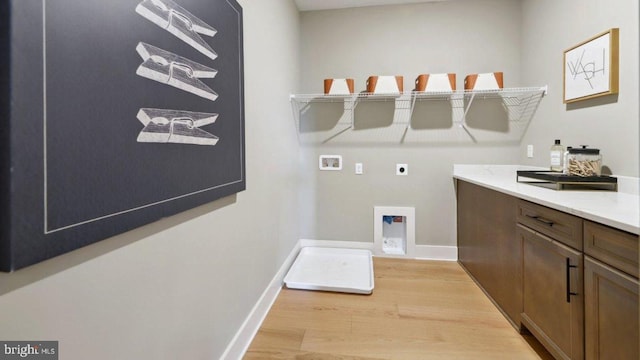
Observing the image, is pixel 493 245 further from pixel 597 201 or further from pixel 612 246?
pixel 612 246

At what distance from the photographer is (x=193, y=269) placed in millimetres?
1081

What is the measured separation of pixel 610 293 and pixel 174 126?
169 cm

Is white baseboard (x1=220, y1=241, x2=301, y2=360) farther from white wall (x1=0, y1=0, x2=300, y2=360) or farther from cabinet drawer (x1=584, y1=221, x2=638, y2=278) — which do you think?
cabinet drawer (x1=584, y1=221, x2=638, y2=278)

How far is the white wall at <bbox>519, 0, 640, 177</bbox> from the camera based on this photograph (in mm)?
1557

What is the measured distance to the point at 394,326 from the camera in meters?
1.74

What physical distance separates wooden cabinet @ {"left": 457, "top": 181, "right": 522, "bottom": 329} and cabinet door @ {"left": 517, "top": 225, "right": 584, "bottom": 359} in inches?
3.7

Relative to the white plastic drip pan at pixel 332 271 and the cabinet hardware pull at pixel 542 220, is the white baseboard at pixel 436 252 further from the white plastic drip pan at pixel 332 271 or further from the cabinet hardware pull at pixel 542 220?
the cabinet hardware pull at pixel 542 220

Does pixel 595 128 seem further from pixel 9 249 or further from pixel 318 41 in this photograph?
pixel 9 249

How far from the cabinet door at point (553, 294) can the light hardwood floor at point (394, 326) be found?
21 cm

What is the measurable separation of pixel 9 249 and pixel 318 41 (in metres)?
2.87

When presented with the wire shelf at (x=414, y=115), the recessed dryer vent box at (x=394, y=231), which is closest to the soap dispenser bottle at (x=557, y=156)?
the wire shelf at (x=414, y=115)

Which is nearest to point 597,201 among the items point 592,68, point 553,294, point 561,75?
point 553,294

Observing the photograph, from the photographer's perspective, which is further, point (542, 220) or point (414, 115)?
point (414, 115)

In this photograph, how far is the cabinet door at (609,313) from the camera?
37.9 inches
